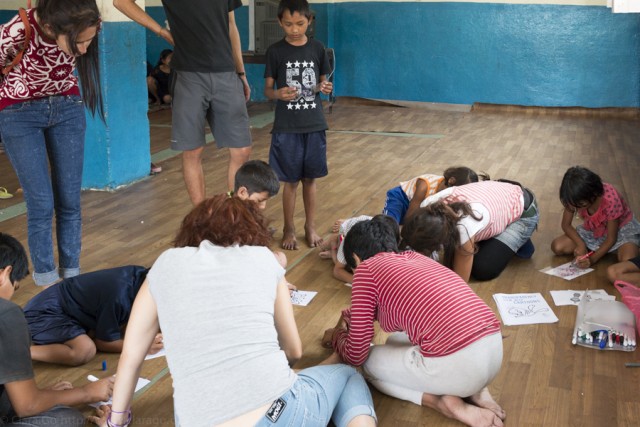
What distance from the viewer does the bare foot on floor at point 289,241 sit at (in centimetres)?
404

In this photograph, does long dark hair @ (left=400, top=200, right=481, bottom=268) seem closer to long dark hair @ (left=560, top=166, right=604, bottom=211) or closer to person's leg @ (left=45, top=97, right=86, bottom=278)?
long dark hair @ (left=560, top=166, right=604, bottom=211)

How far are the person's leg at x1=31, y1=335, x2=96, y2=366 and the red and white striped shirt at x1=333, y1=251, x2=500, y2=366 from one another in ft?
3.06

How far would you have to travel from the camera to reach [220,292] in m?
1.86

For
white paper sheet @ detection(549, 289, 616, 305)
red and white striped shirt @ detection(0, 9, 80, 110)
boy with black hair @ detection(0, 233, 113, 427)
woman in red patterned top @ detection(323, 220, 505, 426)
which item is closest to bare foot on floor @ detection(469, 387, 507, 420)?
woman in red patterned top @ detection(323, 220, 505, 426)

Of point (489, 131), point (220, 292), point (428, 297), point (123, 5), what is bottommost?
point (489, 131)

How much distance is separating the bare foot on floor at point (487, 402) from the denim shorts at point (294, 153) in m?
1.86

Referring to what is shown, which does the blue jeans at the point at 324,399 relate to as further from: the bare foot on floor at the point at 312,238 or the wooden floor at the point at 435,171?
the bare foot on floor at the point at 312,238

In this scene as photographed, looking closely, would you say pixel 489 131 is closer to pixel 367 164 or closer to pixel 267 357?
pixel 367 164

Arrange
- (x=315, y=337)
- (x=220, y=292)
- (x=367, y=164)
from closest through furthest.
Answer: (x=220, y=292) < (x=315, y=337) < (x=367, y=164)

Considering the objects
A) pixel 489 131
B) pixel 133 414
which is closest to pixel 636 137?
pixel 489 131

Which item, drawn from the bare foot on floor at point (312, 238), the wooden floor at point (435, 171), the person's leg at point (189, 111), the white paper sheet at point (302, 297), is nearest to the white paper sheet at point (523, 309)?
the wooden floor at point (435, 171)

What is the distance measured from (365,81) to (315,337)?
24.9ft

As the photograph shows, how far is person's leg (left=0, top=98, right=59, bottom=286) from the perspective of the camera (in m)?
3.00

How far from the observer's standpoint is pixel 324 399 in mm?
2068
